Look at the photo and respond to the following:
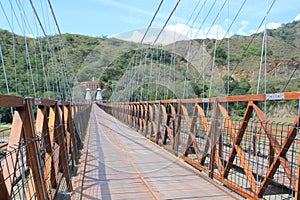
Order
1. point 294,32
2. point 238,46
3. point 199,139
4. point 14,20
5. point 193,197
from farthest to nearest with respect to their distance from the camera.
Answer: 1. point 294,32
2. point 238,46
3. point 199,139
4. point 14,20
5. point 193,197

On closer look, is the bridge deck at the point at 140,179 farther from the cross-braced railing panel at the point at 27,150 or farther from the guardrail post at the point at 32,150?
the guardrail post at the point at 32,150

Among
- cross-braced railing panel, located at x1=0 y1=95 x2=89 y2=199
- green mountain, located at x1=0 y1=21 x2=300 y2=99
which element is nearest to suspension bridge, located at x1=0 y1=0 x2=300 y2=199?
cross-braced railing panel, located at x1=0 y1=95 x2=89 y2=199

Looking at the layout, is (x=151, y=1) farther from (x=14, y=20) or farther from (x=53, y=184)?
(x=53, y=184)

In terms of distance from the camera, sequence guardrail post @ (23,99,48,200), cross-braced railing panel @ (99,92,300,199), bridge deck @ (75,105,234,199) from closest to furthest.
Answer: guardrail post @ (23,99,48,200)
cross-braced railing panel @ (99,92,300,199)
bridge deck @ (75,105,234,199)

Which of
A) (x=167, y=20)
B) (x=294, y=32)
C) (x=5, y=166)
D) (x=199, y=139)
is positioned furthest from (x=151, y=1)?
(x=294, y=32)

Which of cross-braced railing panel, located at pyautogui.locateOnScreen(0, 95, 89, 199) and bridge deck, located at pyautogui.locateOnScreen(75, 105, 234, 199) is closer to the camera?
cross-braced railing panel, located at pyautogui.locateOnScreen(0, 95, 89, 199)

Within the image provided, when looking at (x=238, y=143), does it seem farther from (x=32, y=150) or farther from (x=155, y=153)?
(x=155, y=153)

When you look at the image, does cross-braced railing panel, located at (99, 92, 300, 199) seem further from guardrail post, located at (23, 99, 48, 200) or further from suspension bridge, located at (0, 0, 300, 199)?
guardrail post, located at (23, 99, 48, 200)

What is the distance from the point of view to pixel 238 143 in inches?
82.5

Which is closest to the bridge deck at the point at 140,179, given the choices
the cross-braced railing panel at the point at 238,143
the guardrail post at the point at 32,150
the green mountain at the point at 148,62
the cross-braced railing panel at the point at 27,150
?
the cross-braced railing panel at the point at 238,143

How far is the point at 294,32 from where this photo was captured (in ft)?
47.8

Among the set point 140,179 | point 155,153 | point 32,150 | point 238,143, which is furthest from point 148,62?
point 32,150

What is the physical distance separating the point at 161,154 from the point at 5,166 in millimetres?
2868

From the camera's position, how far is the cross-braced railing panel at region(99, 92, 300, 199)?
1.66 m
